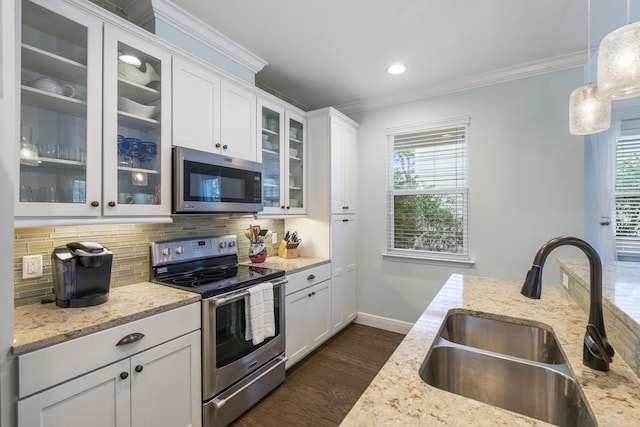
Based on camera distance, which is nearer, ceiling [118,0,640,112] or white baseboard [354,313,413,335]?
ceiling [118,0,640,112]

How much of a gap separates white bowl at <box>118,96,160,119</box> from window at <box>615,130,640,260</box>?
3646 mm

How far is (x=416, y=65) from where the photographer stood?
2.68m

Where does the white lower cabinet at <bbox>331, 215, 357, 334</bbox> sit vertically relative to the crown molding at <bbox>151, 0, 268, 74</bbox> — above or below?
below

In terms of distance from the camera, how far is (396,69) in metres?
2.74

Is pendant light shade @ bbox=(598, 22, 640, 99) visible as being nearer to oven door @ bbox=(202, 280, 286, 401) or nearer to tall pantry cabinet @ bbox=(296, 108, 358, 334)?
oven door @ bbox=(202, 280, 286, 401)

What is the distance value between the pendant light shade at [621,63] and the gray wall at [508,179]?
5.98 feet

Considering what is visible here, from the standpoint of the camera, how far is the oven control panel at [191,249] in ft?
6.57

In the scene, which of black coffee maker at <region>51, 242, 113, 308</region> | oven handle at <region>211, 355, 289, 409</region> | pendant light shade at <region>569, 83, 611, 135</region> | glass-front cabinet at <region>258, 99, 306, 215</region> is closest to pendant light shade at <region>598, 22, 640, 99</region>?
pendant light shade at <region>569, 83, 611, 135</region>

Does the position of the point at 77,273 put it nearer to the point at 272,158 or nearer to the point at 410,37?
the point at 272,158

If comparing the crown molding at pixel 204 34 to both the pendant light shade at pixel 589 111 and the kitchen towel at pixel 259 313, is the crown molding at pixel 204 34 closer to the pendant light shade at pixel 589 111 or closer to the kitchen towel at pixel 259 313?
the kitchen towel at pixel 259 313

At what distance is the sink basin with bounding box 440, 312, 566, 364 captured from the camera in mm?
1251

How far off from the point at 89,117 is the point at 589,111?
253 cm

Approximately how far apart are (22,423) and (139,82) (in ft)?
5.60

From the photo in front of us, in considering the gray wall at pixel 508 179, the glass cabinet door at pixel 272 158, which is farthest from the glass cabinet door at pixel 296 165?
the gray wall at pixel 508 179
